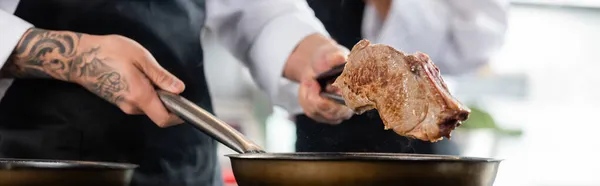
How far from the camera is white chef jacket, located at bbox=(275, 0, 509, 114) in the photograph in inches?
66.2

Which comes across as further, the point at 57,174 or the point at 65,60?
the point at 65,60

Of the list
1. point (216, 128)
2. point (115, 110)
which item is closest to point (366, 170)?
point (216, 128)

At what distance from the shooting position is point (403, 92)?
34.9 inches

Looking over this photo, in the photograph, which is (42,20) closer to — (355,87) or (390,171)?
(355,87)

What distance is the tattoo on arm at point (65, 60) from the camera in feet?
4.33

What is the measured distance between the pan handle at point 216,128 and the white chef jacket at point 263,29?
462mm

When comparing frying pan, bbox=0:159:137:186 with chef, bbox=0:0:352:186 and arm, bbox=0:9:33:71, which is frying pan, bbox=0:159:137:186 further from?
arm, bbox=0:9:33:71

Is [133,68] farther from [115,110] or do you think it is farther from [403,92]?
[403,92]

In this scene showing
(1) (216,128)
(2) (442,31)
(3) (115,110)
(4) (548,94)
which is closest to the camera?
(1) (216,128)

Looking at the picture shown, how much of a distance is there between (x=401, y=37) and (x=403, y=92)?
2.71ft

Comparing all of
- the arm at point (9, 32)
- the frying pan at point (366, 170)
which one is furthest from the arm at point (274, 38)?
the frying pan at point (366, 170)

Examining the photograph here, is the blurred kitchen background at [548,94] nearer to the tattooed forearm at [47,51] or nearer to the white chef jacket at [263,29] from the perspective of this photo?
the white chef jacket at [263,29]

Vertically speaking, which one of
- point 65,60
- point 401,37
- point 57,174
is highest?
point 401,37

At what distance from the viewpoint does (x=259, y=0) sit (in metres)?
1.64
